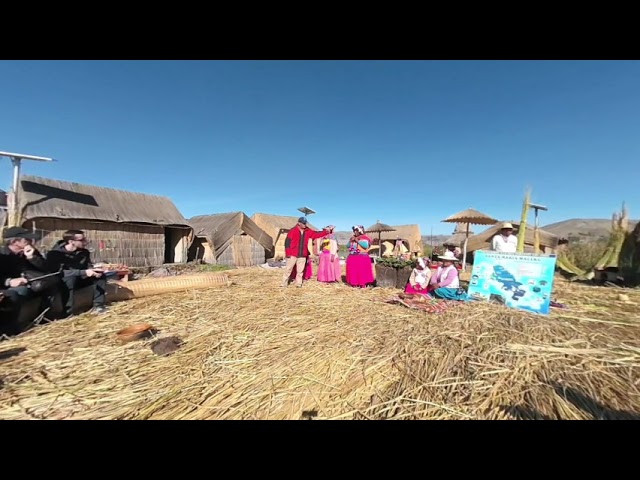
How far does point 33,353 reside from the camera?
271 cm

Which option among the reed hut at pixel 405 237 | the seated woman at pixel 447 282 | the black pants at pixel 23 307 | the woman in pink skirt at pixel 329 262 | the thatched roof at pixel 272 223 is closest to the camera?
the black pants at pixel 23 307

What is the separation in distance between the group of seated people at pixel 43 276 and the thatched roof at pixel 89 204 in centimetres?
1040

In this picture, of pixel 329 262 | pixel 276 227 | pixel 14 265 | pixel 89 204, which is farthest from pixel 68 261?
pixel 276 227

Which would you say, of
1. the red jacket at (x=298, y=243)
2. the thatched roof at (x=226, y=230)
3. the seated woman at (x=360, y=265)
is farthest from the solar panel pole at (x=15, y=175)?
the seated woman at (x=360, y=265)

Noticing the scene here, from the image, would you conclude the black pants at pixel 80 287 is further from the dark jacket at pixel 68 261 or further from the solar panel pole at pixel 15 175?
the solar panel pole at pixel 15 175

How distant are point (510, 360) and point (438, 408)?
1200 millimetres

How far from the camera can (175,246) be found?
16.7 m

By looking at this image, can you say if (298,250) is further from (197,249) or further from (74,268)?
(197,249)

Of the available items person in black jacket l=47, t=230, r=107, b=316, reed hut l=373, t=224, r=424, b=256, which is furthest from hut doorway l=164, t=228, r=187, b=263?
reed hut l=373, t=224, r=424, b=256

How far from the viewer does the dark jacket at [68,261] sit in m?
3.89

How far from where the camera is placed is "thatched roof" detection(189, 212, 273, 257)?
1729cm
